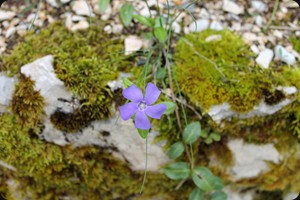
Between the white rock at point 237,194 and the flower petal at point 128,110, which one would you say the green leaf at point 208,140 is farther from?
the flower petal at point 128,110

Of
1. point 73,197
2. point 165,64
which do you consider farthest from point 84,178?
point 165,64

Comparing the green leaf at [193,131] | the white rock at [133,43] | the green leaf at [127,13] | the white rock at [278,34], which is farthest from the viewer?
the white rock at [278,34]

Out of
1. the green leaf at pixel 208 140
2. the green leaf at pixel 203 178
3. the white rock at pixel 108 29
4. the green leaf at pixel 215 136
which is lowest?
the green leaf at pixel 203 178

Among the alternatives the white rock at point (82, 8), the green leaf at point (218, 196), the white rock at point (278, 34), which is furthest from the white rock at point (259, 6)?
the green leaf at point (218, 196)

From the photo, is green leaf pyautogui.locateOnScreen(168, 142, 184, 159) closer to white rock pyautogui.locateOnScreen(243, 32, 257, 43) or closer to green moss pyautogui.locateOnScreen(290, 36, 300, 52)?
white rock pyautogui.locateOnScreen(243, 32, 257, 43)

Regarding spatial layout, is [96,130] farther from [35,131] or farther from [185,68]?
[185,68]

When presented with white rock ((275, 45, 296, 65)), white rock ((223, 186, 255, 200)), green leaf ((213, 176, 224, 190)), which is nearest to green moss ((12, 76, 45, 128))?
green leaf ((213, 176, 224, 190))

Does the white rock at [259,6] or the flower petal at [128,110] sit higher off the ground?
the flower petal at [128,110]
